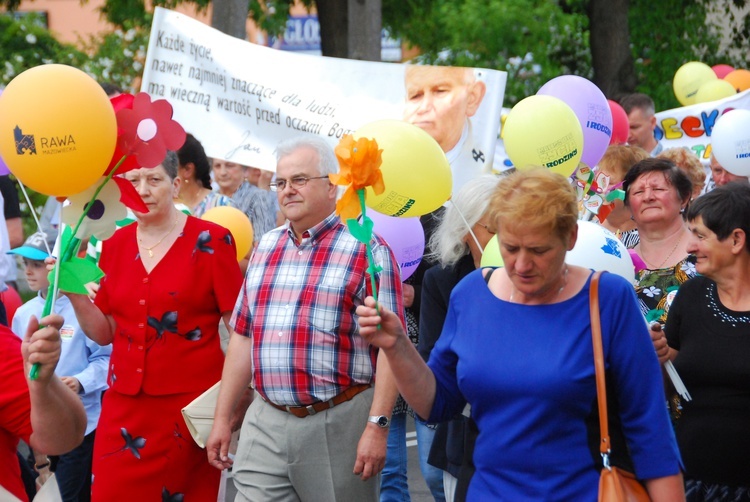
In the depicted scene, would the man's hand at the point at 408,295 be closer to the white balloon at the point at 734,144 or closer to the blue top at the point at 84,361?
the blue top at the point at 84,361

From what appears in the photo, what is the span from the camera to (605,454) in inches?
120

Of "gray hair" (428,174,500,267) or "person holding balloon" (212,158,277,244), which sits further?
"person holding balloon" (212,158,277,244)

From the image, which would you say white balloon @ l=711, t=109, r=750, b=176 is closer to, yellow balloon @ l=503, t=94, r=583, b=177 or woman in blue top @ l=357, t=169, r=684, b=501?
yellow balloon @ l=503, t=94, r=583, b=177

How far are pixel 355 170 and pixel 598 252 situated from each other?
1159 millimetres

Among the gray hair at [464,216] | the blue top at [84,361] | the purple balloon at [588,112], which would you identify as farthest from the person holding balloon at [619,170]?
the blue top at [84,361]

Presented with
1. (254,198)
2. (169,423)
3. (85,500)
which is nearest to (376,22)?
(254,198)

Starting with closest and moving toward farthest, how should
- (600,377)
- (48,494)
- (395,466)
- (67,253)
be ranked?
1. (600,377)
2. (48,494)
3. (67,253)
4. (395,466)

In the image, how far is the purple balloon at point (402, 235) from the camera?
17.8ft

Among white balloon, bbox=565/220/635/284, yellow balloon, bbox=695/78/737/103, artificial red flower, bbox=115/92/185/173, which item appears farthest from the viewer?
yellow balloon, bbox=695/78/737/103

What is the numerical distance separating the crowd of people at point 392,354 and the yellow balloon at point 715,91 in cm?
645

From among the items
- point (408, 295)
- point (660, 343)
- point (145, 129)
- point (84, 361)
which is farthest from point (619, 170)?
point (145, 129)

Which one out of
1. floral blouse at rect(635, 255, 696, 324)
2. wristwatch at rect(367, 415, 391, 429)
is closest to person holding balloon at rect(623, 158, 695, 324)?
floral blouse at rect(635, 255, 696, 324)

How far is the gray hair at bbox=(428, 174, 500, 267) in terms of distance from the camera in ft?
15.7

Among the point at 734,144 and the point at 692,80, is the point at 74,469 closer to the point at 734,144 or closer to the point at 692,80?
the point at 734,144
